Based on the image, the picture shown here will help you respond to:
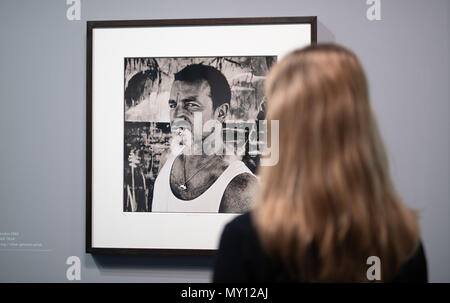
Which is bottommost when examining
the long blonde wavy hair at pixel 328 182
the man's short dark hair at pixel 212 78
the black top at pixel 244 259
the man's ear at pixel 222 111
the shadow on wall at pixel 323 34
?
the black top at pixel 244 259

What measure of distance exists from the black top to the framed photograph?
44 cm

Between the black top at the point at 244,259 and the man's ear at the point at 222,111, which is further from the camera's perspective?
the man's ear at the point at 222,111

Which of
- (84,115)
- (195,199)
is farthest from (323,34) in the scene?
(84,115)

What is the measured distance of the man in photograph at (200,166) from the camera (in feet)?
2.89

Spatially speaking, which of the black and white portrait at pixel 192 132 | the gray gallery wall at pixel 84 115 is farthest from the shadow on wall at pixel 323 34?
the black and white portrait at pixel 192 132

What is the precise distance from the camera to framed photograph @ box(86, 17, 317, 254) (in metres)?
0.88

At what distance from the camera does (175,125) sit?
0.89 metres

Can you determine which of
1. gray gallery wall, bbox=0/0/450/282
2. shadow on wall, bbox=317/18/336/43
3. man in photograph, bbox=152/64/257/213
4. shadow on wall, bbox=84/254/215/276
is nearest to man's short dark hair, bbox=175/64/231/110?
man in photograph, bbox=152/64/257/213

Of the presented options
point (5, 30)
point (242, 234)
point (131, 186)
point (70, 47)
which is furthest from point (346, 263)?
point (5, 30)

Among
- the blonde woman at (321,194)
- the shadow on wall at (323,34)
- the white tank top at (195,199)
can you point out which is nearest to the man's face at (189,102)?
the white tank top at (195,199)

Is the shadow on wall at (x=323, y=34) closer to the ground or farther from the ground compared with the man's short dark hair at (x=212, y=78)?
farther from the ground

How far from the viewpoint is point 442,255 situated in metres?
0.89

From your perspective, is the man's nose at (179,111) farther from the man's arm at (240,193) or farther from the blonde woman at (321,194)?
the blonde woman at (321,194)

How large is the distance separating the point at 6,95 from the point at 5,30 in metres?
0.18
